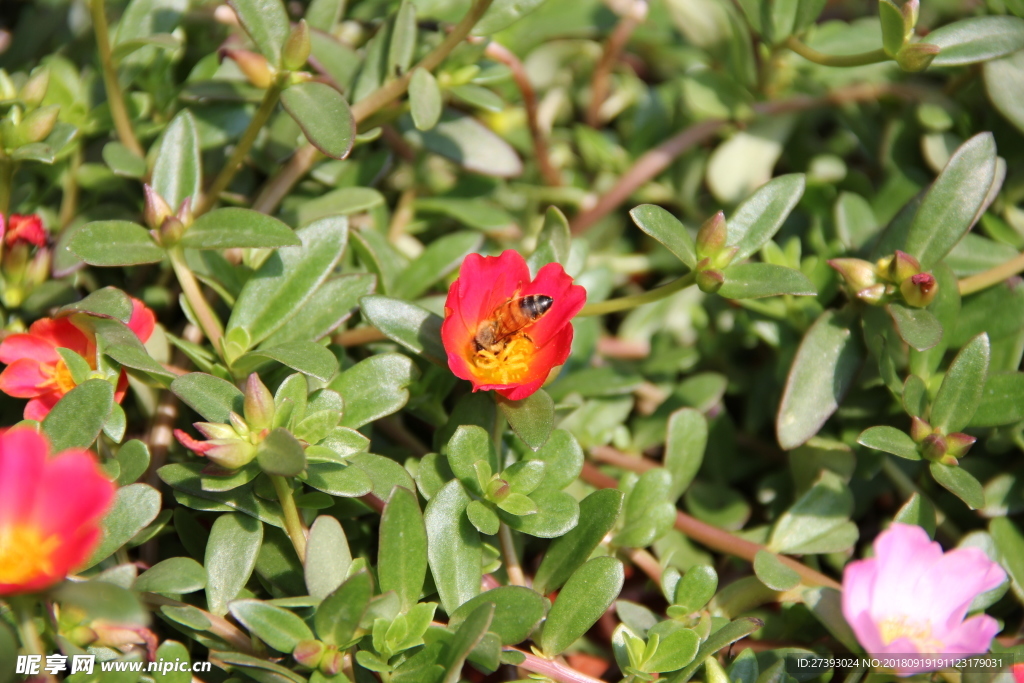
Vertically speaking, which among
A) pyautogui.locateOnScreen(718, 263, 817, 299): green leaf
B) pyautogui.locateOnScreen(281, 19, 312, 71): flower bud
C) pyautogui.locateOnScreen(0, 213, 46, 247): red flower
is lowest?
pyautogui.locateOnScreen(718, 263, 817, 299): green leaf

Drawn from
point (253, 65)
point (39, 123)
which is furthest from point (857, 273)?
point (39, 123)

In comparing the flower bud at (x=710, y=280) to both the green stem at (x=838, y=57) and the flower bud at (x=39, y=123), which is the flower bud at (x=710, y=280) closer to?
the green stem at (x=838, y=57)

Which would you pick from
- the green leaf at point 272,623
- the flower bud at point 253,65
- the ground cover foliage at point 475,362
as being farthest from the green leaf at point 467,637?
the flower bud at point 253,65

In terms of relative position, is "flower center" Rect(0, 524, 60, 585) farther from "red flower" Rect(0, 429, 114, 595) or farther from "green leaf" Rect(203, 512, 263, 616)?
"green leaf" Rect(203, 512, 263, 616)

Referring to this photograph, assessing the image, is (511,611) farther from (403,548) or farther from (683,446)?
(683,446)

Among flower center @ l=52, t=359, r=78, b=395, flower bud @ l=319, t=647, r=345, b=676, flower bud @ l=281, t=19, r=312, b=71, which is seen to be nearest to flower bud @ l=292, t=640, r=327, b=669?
flower bud @ l=319, t=647, r=345, b=676
